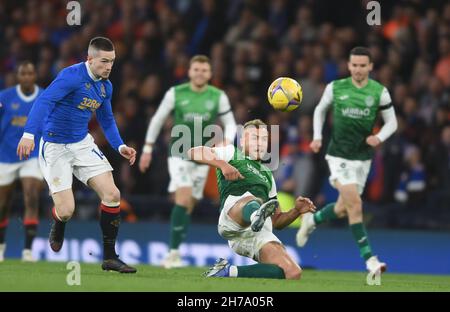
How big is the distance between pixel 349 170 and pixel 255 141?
2325 millimetres

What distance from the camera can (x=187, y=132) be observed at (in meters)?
13.4

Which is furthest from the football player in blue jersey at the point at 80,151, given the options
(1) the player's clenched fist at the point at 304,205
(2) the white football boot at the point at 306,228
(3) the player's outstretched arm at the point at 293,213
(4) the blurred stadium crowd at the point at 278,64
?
(4) the blurred stadium crowd at the point at 278,64

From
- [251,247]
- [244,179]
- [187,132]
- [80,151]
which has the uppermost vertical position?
[187,132]

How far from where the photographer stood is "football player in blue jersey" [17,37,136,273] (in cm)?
1012

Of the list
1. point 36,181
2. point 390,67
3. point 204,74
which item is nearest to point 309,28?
point 390,67

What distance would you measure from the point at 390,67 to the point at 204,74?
3873 millimetres

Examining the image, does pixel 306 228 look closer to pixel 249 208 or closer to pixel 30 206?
pixel 30 206

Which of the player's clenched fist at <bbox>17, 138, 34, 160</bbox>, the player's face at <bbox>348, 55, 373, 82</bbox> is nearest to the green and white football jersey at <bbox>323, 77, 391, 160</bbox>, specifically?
the player's face at <bbox>348, 55, 373, 82</bbox>

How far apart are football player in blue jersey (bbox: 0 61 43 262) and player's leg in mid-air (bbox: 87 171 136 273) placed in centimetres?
317

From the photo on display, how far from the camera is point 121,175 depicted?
1617 cm

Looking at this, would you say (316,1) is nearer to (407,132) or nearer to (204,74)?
(407,132)

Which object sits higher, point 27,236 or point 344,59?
point 344,59

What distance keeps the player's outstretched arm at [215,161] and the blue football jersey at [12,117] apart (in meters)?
3.94

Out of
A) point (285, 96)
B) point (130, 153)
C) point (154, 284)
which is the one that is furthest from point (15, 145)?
point (154, 284)
